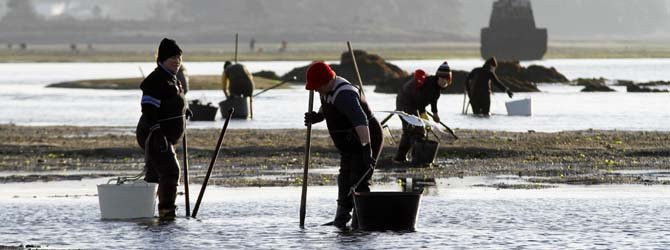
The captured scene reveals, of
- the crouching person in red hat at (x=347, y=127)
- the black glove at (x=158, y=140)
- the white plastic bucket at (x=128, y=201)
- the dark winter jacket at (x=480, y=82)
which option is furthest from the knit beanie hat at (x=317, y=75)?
the dark winter jacket at (x=480, y=82)

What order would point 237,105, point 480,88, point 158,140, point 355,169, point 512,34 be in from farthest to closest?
1. point 512,34
2. point 480,88
3. point 237,105
4. point 158,140
5. point 355,169

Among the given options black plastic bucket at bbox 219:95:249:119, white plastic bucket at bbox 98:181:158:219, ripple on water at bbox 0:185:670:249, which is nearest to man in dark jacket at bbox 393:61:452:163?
ripple on water at bbox 0:185:670:249

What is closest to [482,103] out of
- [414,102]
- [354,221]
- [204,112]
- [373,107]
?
[204,112]

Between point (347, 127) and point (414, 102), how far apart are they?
8.60 meters

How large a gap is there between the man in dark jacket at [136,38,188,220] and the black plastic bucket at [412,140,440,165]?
7.44 m

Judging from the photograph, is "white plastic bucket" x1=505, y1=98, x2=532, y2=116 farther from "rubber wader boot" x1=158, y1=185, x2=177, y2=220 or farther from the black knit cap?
the black knit cap

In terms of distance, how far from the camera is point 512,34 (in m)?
159

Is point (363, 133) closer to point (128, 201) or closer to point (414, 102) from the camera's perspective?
point (128, 201)

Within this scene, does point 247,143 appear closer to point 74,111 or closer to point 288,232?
point 288,232

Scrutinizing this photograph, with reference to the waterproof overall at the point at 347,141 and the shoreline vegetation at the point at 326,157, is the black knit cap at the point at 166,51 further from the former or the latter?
the shoreline vegetation at the point at 326,157

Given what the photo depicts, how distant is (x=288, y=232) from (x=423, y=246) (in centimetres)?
166

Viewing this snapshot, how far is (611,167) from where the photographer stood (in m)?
23.8

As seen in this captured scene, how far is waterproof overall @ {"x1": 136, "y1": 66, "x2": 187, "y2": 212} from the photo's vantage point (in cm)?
1650

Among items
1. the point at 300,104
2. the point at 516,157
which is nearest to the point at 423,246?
the point at 516,157
